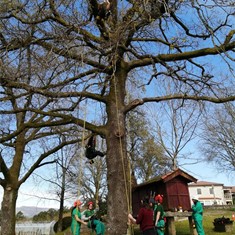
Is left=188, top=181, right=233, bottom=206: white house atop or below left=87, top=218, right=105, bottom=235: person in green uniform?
atop

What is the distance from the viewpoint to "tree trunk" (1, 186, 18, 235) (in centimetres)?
1318

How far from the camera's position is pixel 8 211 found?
44.3 feet

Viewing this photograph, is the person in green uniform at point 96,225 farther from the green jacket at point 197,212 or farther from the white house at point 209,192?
the white house at point 209,192

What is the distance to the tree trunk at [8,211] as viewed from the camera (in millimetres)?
13180

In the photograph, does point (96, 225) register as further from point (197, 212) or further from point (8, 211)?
point (8, 211)

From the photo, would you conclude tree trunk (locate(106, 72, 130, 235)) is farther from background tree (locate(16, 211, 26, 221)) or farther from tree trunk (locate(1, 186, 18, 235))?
background tree (locate(16, 211, 26, 221))

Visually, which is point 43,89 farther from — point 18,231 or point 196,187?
point 196,187

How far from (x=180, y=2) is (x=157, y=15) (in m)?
0.57

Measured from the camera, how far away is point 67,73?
708 cm

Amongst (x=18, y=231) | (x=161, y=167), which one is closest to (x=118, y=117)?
(x=18, y=231)

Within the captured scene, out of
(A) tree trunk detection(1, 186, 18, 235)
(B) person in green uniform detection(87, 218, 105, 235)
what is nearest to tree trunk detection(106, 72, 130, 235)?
(B) person in green uniform detection(87, 218, 105, 235)

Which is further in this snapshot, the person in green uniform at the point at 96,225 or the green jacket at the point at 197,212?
the green jacket at the point at 197,212

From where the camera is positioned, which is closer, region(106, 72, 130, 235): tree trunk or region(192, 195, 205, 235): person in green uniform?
region(106, 72, 130, 235): tree trunk

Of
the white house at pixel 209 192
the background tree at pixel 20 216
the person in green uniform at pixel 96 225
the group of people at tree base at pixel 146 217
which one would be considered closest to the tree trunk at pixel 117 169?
the group of people at tree base at pixel 146 217
